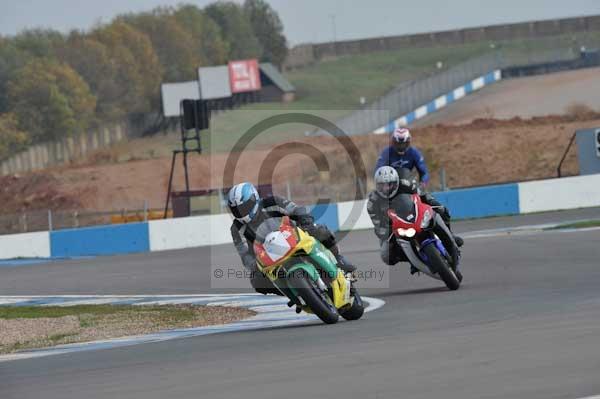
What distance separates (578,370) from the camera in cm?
741

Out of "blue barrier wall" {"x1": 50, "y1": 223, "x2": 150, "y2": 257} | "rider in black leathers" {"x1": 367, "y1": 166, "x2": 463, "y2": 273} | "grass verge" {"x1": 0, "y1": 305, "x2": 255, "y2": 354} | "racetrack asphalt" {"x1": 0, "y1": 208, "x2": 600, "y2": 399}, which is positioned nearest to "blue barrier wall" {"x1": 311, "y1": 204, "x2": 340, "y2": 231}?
"blue barrier wall" {"x1": 50, "y1": 223, "x2": 150, "y2": 257}

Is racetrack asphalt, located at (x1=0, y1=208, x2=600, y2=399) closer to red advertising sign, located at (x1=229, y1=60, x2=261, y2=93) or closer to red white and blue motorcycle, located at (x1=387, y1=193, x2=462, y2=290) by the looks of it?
red white and blue motorcycle, located at (x1=387, y1=193, x2=462, y2=290)

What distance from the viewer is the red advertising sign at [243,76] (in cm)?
7969

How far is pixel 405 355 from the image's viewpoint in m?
8.73

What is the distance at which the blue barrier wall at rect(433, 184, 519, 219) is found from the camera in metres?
29.2

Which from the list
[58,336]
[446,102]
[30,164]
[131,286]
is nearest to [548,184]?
[131,286]

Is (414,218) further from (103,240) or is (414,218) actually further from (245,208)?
(103,240)

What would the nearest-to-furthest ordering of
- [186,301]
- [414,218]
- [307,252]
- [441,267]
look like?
[307,252] → [441,267] → [414,218] → [186,301]

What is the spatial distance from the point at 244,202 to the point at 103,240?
1685 centimetres

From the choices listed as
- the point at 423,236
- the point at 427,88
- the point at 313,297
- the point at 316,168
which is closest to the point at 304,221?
the point at 313,297

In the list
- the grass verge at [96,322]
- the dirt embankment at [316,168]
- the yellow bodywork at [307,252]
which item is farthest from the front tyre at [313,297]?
the dirt embankment at [316,168]

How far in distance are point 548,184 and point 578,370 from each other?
73.2 ft

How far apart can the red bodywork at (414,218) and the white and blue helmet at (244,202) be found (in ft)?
9.06

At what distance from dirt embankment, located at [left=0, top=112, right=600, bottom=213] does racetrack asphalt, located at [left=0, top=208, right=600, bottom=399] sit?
30.4m
